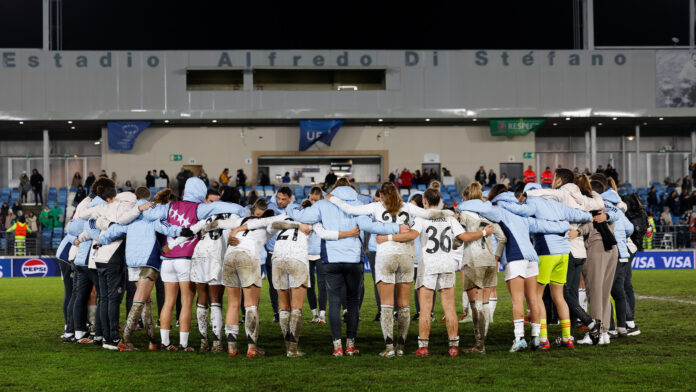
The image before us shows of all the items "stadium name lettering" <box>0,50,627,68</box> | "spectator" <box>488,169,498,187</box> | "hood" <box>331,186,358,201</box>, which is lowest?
"hood" <box>331,186,358,201</box>

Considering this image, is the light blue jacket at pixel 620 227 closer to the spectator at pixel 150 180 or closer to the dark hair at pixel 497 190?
the dark hair at pixel 497 190

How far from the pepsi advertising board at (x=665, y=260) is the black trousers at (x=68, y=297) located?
22060 millimetres

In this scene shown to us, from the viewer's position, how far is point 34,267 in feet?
95.3

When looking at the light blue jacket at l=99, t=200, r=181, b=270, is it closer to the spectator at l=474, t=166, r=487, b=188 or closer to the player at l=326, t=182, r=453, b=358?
the player at l=326, t=182, r=453, b=358

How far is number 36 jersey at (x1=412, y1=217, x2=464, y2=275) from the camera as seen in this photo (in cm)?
1009

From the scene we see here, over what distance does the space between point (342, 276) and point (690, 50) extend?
35995mm

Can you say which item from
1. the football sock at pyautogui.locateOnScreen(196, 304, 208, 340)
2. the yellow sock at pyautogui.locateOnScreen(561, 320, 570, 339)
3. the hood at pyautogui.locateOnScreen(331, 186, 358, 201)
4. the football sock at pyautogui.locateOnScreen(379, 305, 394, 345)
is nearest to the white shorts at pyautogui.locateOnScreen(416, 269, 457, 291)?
the football sock at pyautogui.locateOnScreen(379, 305, 394, 345)

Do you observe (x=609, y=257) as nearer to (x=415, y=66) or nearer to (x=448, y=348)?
(x=448, y=348)

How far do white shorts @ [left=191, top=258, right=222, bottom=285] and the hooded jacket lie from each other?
13.3ft

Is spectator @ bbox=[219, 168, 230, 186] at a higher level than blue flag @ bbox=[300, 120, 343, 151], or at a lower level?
lower

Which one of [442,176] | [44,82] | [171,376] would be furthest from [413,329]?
[44,82]

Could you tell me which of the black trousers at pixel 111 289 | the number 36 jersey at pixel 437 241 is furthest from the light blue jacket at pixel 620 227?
the black trousers at pixel 111 289

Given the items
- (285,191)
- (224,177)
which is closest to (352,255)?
(285,191)

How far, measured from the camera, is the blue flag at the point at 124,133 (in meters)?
38.8
